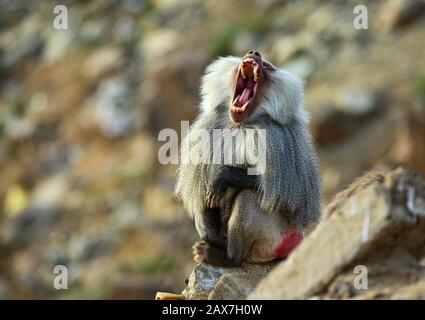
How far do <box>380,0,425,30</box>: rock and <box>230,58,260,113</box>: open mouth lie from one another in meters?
14.1

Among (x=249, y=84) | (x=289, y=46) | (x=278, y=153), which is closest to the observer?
(x=278, y=153)

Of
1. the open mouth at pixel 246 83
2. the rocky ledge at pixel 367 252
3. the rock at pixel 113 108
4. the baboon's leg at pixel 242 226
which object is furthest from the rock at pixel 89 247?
the rocky ledge at pixel 367 252

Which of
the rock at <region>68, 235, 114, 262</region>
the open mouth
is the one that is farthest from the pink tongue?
the rock at <region>68, 235, 114, 262</region>

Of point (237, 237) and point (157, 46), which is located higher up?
point (157, 46)

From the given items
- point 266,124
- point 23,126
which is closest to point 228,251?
point 266,124

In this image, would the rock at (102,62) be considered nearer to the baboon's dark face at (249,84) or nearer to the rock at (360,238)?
the baboon's dark face at (249,84)

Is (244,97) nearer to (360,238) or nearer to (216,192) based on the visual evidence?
(216,192)

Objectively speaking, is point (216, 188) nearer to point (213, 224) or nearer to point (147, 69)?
point (213, 224)

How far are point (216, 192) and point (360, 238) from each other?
7.65 feet

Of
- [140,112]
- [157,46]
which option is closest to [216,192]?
[140,112]

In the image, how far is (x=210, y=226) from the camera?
8805 millimetres

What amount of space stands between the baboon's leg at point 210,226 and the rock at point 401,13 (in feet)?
48.4

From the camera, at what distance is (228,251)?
8.62 meters

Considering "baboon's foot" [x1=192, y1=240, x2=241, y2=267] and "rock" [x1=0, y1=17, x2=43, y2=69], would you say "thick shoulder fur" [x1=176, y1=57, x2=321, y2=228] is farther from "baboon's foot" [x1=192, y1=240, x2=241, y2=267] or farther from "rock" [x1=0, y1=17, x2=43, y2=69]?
"rock" [x1=0, y1=17, x2=43, y2=69]
